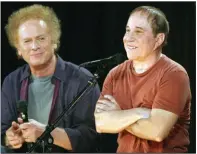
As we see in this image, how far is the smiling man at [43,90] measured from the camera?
313 centimetres

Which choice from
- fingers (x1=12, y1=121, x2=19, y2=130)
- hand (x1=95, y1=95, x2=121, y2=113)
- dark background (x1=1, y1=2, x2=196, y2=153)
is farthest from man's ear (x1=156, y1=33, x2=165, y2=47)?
fingers (x1=12, y1=121, x2=19, y2=130)

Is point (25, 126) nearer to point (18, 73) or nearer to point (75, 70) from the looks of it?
point (18, 73)

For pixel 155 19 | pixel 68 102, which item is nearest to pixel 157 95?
pixel 155 19

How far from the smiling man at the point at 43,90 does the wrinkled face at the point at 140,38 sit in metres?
0.44

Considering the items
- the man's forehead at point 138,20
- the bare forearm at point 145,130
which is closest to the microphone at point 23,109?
the bare forearm at point 145,130

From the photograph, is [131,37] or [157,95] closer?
[157,95]

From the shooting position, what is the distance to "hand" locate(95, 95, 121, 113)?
278 cm

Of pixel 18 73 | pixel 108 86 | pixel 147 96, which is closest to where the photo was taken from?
pixel 147 96

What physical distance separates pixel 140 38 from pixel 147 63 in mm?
162

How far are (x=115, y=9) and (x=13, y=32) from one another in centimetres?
76

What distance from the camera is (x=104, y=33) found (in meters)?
3.31

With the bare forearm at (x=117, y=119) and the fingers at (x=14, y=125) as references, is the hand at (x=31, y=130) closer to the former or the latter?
the fingers at (x=14, y=125)

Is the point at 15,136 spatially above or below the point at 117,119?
below

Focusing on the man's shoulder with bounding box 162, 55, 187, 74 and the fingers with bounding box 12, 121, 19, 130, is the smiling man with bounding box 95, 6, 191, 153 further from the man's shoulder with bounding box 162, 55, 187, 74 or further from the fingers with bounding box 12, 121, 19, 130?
the fingers with bounding box 12, 121, 19, 130
